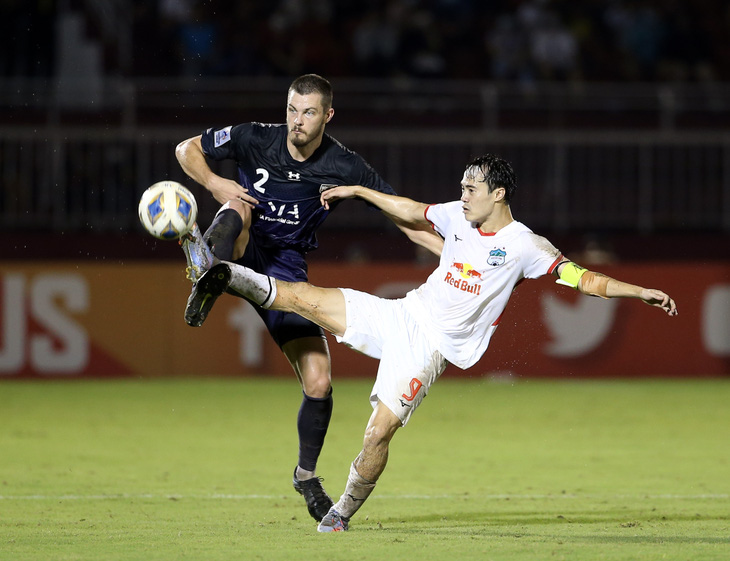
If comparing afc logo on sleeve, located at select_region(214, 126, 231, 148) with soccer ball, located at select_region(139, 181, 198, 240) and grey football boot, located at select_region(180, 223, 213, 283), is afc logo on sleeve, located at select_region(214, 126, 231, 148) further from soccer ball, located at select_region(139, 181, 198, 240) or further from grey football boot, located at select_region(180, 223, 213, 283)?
grey football boot, located at select_region(180, 223, 213, 283)

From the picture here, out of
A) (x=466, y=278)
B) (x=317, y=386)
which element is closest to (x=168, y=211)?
(x=317, y=386)

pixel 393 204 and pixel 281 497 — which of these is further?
pixel 281 497

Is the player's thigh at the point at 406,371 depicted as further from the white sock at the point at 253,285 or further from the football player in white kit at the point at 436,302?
the white sock at the point at 253,285

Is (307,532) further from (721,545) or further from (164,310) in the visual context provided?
(164,310)

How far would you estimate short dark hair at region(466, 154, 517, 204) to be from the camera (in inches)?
282

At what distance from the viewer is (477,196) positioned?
718 cm

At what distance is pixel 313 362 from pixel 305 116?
1.66m

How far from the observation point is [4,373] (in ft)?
54.2

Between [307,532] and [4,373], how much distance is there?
10.5m

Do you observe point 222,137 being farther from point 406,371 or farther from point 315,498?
point 315,498

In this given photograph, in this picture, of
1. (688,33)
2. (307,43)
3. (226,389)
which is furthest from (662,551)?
(688,33)

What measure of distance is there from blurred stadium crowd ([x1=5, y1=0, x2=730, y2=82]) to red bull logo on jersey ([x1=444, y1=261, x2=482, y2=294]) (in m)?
12.0

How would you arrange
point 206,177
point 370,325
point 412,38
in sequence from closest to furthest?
point 370,325 < point 206,177 < point 412,38

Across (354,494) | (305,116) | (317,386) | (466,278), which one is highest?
(305,116)
